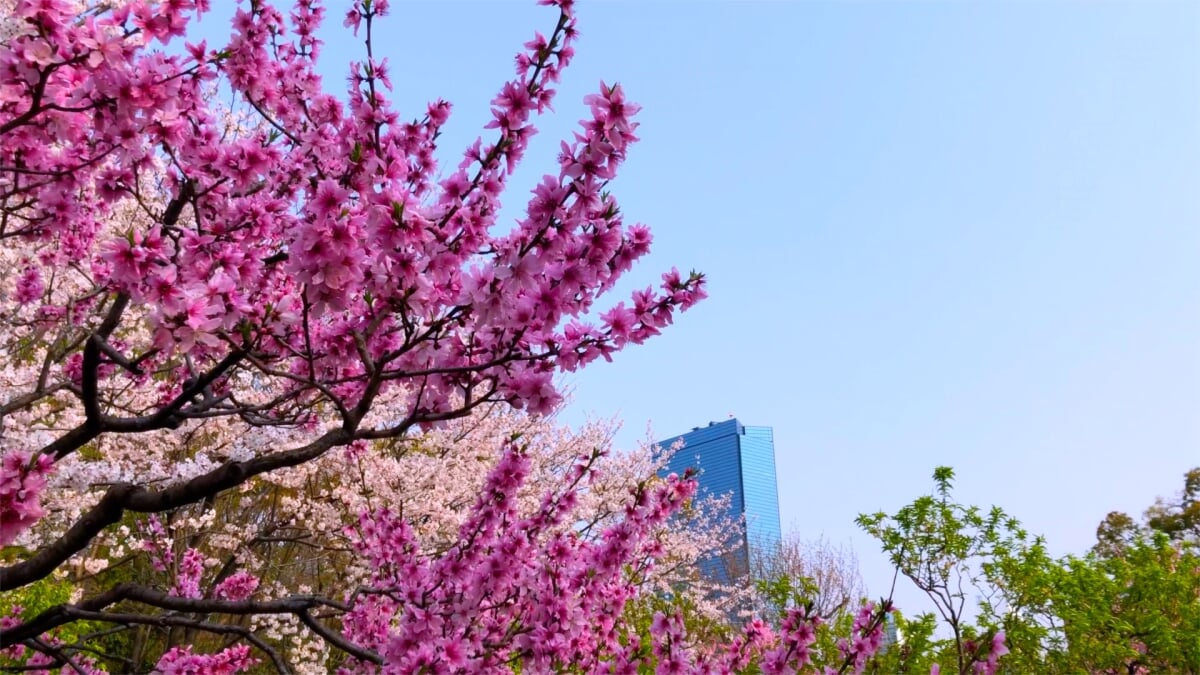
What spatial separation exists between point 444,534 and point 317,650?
2.32 metres

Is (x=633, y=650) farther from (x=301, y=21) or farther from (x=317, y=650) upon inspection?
(x=317, y=650)

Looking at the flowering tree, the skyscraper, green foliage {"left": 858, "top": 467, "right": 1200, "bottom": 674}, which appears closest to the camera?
the flowering tree

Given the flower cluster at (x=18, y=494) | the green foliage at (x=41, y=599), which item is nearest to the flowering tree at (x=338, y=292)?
the flower cluster at (x=18, y=494)

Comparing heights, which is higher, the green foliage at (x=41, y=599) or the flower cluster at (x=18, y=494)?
the green foliage at (x=41, y=599)

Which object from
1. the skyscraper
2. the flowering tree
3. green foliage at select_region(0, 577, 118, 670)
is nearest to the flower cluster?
the flowering tree

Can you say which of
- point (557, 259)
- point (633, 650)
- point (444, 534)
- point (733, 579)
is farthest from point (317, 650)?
point (733, 579)

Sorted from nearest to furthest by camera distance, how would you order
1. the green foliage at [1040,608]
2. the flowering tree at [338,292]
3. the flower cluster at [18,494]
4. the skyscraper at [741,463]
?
1. the flower cluster at [18,494]
2. the flowering tree at [338,292]
3. the green foliage at [1040,608]
4. the skyscraper at [741,463]

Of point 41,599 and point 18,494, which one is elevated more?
point 41,599

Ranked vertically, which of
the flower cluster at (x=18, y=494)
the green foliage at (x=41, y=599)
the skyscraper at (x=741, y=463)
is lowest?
the flower cluster at (x=18, y=494)

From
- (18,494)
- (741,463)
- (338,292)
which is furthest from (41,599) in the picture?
(741,463)

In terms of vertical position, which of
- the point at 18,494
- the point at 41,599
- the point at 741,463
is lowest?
the point at 18,494

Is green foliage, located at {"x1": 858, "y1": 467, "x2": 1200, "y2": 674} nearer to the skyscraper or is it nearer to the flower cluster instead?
the flower cluster

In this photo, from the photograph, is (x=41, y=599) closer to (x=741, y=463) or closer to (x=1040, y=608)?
(x=1040, y=608)

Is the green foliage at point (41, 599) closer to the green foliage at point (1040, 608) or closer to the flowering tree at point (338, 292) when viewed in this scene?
the flowering tree at point (338, 292)
